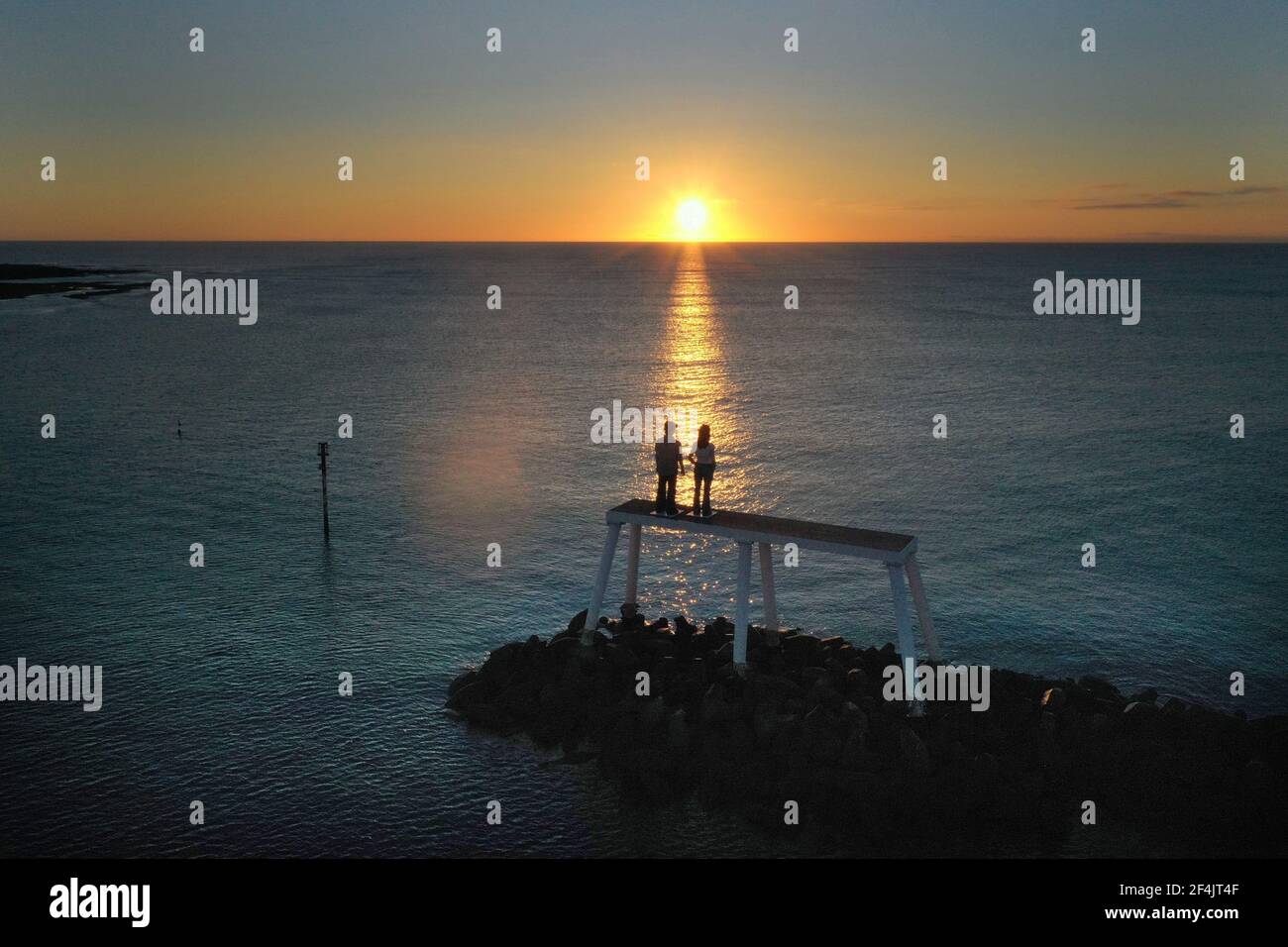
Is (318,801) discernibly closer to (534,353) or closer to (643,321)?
(534,353)

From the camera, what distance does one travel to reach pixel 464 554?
50906 mm

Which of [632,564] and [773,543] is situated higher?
[773,543]

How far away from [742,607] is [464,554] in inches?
877

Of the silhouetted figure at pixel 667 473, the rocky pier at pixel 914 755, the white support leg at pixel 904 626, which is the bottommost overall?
the rocky pier at pixel 914 755

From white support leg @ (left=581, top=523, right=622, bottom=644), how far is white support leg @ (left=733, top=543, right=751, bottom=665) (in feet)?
13.6

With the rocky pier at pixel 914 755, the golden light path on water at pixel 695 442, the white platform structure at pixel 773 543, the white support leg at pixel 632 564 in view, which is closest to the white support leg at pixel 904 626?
the white platform structure at pixel 773 543

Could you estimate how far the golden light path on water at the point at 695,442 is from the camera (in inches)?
1829

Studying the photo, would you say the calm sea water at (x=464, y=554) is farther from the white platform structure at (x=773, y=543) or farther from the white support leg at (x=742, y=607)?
the white platform structure at (x=773, y=543)

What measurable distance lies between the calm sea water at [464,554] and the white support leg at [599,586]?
4.53 m

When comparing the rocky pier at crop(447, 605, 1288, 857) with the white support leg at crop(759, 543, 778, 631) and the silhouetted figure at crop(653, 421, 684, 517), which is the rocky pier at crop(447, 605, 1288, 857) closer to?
the white support leg at crop(759, 543, 778, 631)

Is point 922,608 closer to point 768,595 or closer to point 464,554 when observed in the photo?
point 768,595

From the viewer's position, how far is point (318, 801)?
2858cm

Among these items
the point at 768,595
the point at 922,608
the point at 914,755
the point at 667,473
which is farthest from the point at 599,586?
the point at 914,755
